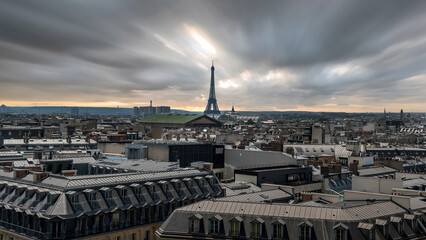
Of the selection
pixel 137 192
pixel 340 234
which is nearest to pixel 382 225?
pixel 340 234

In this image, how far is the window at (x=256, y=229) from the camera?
39000 mm

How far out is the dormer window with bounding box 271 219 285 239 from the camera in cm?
3812

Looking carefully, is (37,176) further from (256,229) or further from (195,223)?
(256,229)

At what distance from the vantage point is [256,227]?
1543 inches

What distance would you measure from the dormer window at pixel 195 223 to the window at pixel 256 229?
14.6ft

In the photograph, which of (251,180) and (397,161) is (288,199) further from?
(397,161)

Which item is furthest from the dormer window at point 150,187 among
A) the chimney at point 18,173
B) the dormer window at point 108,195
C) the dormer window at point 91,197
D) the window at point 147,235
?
the chimney at point 18,173

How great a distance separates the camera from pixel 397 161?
319 ft

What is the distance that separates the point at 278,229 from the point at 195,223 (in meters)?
7.11

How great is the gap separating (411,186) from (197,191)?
31564 millimetres

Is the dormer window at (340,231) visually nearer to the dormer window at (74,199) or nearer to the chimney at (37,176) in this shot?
the dormer window at (74,199)

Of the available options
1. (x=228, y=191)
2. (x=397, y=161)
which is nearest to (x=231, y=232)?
(x=228, y=191)

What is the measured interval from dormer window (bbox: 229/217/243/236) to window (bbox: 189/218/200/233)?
281cm

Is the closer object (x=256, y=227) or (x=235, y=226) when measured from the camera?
(x=256, y=227)
